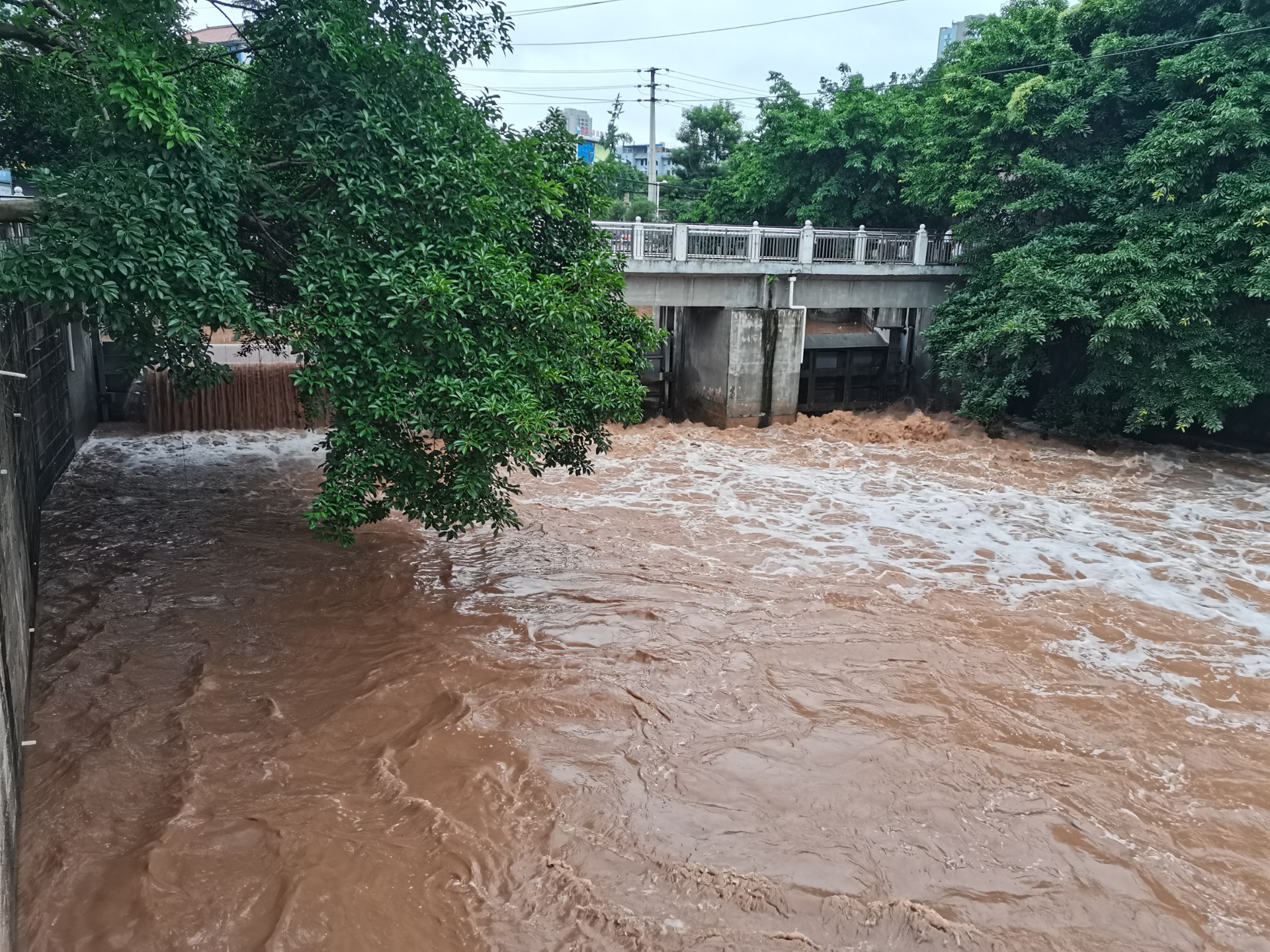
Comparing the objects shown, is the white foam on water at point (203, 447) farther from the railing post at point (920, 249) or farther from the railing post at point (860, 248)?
the railing post at point (920, 249)

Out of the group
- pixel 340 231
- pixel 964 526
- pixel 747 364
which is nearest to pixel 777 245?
pixel 747 364

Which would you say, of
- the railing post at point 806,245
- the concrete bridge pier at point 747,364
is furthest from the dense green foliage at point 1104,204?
the concrete bridge pier at point 747,364

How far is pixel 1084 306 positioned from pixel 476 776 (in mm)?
14336

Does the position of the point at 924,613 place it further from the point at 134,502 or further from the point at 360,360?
the point at 134,502

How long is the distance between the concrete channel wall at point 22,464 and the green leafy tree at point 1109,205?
611 inches

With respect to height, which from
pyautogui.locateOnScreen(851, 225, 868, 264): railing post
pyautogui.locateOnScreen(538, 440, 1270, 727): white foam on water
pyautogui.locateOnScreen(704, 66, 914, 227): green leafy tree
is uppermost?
pyautogui.locateOnScreen(704, 66, 914, 227): green leafy tree

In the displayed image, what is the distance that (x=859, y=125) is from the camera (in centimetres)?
2158

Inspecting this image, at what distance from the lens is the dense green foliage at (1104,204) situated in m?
14.7

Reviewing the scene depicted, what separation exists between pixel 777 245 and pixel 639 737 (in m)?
14.3

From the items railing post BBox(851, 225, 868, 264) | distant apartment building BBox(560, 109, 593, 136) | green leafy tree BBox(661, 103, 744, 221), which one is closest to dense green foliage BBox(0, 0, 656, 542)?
railing post BBox(851, 225, 868, 264)

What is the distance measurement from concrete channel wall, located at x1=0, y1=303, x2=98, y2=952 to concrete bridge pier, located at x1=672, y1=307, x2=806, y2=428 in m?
12.0

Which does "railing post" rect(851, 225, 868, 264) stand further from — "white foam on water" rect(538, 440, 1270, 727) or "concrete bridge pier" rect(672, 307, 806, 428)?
"white foam on water" rect(538, 440, 1270, 727)

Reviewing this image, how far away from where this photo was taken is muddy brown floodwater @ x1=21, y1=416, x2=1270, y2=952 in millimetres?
4820

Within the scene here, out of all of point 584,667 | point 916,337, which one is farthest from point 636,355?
point 916,337
